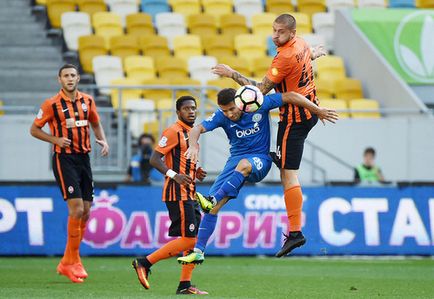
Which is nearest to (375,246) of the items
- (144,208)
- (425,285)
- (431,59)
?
(144,208)

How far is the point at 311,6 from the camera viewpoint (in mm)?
25484

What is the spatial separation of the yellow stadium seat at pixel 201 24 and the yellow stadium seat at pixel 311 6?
7.59 ft

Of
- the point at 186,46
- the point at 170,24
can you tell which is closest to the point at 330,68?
the point at 186,46

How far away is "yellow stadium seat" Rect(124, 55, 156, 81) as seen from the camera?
22328 millimetres

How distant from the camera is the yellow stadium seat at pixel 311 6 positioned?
83.4ft

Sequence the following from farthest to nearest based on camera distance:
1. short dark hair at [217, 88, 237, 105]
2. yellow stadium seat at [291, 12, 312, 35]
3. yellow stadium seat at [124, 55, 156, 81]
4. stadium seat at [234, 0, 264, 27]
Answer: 1. stadium seat at [234, 0, 264, 27]
2. yellow stadium seat at [291, 12, 312, 35]
3. yellow stadium seat at [124, 55, 156, 81]
4. short dark hair at [217, 88, 237, 105]

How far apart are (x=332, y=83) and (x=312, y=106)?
1145cm

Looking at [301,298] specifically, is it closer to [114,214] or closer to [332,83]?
[114,214]

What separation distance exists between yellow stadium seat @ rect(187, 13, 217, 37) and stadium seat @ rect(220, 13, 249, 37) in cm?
24

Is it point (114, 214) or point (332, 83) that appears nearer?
point (114, 214)

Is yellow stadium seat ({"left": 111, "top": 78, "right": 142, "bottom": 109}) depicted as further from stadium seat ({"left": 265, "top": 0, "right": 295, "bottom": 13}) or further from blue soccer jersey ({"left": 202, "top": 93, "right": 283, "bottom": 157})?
blue soccer jersey ({"left": 202, "top": 93, "right": 283, "bottom": 157})

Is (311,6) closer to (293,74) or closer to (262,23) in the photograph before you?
(262,23)

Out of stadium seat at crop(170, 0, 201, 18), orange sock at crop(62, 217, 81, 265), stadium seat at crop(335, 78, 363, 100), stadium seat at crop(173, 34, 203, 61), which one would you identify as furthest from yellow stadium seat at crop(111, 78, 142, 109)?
orange sock at crop(62, 217, 81, 265)

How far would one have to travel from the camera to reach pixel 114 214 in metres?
17.5
